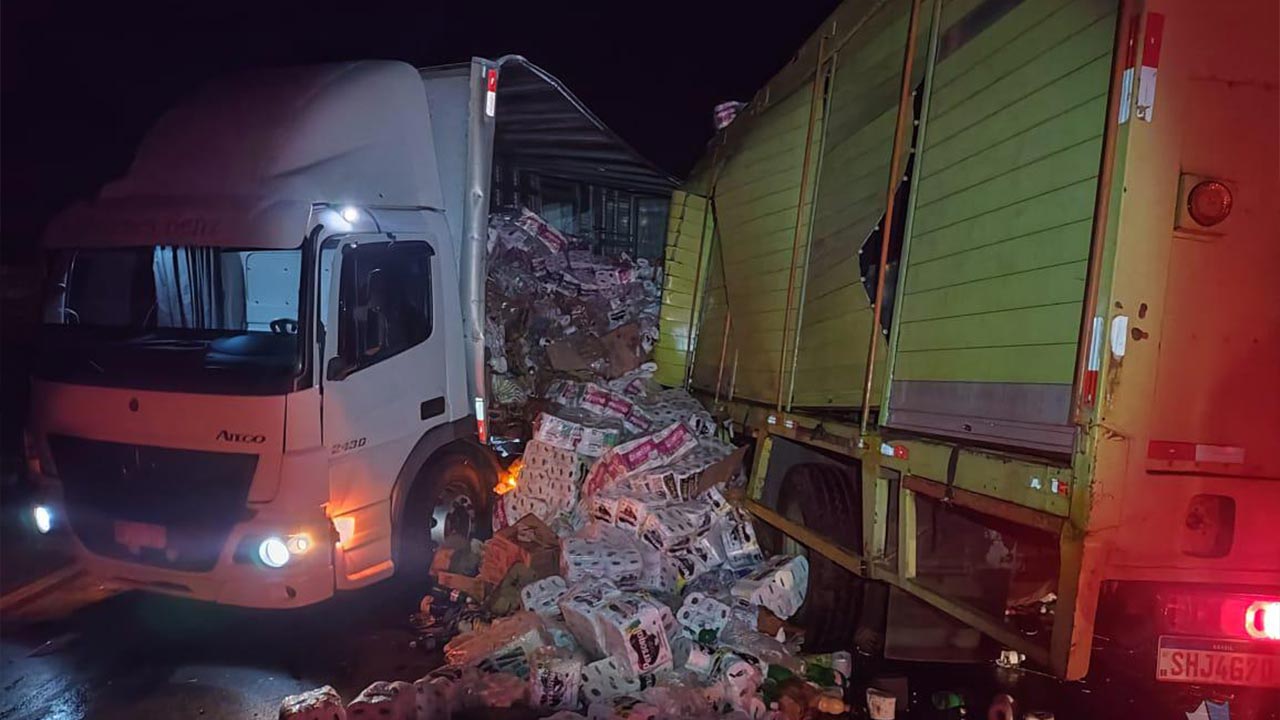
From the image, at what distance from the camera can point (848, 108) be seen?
455 centimetres

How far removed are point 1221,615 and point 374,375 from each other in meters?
4.36

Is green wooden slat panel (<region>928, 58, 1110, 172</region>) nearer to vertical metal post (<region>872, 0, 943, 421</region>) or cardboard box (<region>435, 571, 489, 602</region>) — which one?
vertical metal post (<region>872, 0, 943, 421</region>)

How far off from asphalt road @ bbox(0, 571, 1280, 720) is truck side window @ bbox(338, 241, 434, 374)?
5.86 ft

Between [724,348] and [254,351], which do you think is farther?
[724,348]

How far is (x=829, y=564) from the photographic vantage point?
183 inches

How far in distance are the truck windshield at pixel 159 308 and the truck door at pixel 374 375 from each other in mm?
283

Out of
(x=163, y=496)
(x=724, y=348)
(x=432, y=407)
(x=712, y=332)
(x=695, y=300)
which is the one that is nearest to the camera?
(x=163, y=496)

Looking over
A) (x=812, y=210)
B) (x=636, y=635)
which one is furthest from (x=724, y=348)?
(x=636, y=635)

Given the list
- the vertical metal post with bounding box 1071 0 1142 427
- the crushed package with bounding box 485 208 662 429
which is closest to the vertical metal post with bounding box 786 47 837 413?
the vertical metal post with bounding box 1071 0 1142 427

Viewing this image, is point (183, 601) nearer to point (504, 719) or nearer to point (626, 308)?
point (504, 719)

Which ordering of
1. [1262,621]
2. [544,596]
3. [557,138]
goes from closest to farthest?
1. [1262,621]
2. [544,596]
3. [557,138]

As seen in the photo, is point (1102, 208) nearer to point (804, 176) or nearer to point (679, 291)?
point (804, 176)

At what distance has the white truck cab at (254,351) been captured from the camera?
13.9ft

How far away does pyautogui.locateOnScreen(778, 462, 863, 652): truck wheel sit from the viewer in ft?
14.4
